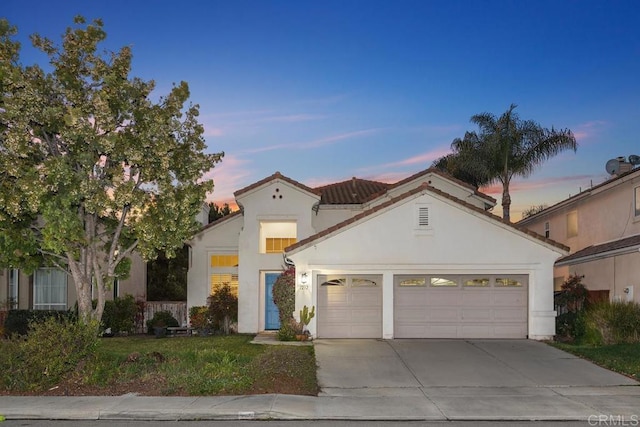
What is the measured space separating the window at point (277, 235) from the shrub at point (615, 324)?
1051 cm

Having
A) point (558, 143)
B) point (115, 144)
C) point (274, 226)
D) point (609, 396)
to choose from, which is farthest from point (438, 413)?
point (558, 143)

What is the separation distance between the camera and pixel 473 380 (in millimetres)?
13453

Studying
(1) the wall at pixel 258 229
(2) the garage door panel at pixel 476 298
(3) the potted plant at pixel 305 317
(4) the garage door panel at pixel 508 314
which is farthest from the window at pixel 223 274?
(4) the garage door panel at pixel 508 314

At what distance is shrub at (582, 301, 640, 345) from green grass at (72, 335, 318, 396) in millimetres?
8320

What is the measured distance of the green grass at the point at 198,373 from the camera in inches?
474

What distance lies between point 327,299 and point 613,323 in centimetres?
829

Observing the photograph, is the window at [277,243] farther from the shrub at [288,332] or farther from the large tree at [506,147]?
the large tree at [506,147]

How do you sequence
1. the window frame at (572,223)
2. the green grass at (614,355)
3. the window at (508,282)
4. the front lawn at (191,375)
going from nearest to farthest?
the front lawn at (191,375), the green grass at (614,355), the window at (508,282), the window frame at (572,223)

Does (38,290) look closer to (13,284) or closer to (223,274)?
(13,284)

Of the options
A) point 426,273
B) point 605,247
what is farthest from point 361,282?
point 605,247

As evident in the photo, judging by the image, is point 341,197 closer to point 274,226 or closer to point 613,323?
point 274,226

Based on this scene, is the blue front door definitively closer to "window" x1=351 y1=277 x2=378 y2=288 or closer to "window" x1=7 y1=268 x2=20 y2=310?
"window" x1=351 y1=277 x2=378 y2=288

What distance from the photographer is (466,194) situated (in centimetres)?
2370

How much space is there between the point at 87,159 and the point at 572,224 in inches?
772
